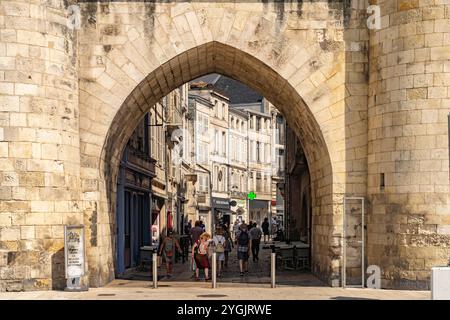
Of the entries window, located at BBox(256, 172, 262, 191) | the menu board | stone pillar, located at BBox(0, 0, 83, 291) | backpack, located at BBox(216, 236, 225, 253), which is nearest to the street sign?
the menu board

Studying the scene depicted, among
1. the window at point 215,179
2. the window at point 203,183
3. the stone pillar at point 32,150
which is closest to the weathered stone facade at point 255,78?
the stone pillar at point 32,150

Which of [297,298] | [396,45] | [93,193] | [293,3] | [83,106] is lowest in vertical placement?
[297,298]

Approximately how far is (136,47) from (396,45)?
5.07 m

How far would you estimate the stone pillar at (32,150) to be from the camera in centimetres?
1436

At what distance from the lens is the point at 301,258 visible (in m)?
21.2

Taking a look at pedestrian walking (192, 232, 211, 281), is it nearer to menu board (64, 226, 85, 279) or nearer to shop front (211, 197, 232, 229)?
menu board (64, 226, 85, 279)

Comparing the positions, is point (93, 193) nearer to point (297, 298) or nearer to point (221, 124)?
point (297, 298)

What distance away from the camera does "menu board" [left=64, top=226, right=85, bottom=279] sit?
14.5 m

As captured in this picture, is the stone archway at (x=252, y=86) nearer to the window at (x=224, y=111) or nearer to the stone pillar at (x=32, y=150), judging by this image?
the stone pillar at (x=32, y=150)

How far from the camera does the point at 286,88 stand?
56.2ft

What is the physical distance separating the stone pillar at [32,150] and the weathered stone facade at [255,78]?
0.02 meters

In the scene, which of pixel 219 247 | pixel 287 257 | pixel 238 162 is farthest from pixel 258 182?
pixel 219 247

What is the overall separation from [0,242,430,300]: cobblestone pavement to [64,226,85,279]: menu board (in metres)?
0.39

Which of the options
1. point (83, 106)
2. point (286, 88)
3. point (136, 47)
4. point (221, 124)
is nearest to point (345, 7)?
point (286, 88)
